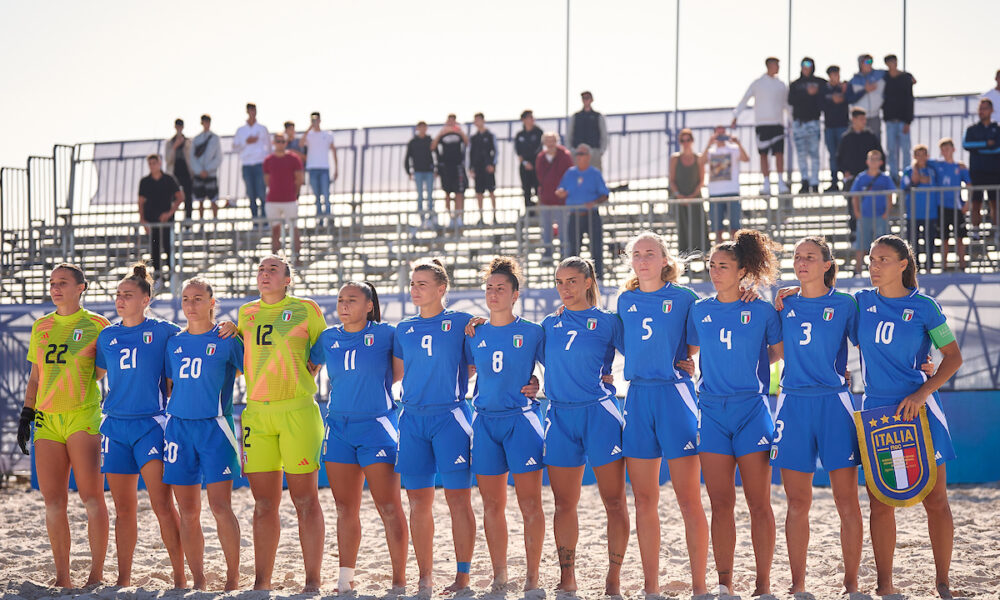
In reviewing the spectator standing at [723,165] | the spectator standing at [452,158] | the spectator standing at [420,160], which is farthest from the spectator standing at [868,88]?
the spectator standing at [420,160]

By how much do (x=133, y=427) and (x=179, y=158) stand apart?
32.4ft

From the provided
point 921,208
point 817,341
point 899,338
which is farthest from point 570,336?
point 921,208

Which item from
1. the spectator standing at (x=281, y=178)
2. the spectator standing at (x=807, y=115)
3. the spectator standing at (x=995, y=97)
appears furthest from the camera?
the spectator standing at (x=281, y=178)

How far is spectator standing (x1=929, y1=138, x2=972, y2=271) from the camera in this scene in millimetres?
12430

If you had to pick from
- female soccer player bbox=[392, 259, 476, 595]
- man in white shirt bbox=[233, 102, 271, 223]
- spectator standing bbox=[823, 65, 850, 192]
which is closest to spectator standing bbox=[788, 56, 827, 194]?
spectator standing bbox=[823, 65, 850, 192]

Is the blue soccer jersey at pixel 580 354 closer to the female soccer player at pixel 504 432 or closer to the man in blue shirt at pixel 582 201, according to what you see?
the female soccer player at pixel 504 432

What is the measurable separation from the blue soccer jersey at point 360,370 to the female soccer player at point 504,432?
0.59 metres

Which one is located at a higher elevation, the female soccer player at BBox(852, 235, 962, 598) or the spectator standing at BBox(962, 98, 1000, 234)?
the spectator standing at BBox(962, 98, 1000, 234)

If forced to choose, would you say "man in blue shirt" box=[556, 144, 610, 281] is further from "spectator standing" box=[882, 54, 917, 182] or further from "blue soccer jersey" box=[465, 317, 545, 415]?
"blue soccer jersey" box=[465, 317, 545, 415]

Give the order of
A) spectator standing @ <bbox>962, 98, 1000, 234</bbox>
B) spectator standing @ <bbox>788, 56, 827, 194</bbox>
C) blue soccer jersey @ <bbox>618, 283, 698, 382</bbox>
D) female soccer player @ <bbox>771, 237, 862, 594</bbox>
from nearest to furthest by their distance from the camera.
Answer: female soccer player @ <bbox>771, 237, 862, 594</bbox> → blue soccer jersey @ <bbox>618, 283, 698, 382</bbox> → spectator standing @ <bbox>962, 98, 1000, 234</bbox> → spectator standing @ <bbox>788, 56, 827, 194</bbox>

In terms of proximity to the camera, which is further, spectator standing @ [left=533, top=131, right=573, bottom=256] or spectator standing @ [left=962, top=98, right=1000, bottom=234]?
spectator standing @ [left=533, top=131, right=573, bottom=256]

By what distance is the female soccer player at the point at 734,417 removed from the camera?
625 centimetres

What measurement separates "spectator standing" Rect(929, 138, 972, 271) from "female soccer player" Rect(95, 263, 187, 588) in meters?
8.75

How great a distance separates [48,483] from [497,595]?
3.22 m
